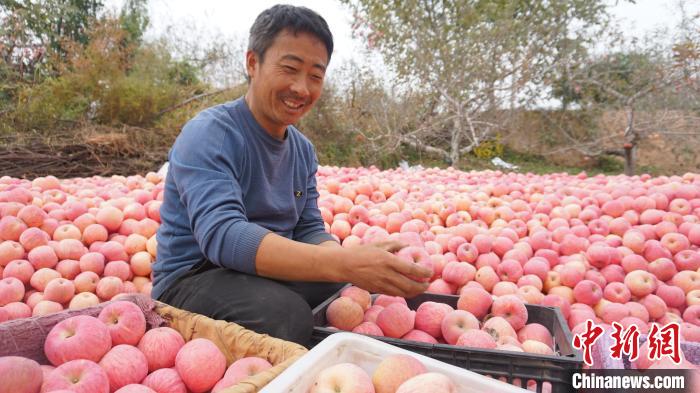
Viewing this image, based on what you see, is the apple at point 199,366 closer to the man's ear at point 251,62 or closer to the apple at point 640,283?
the man's ear at point 251,62

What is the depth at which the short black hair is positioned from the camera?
1662mm

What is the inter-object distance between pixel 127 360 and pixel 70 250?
161cm

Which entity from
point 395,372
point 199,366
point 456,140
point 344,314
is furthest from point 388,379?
point 456,140

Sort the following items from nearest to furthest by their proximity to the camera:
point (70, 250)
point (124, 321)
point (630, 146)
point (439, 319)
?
point (124, 321) → point (439, 319) → point (70, 250) → point (630, 146)

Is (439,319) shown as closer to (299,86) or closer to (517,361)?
(517,361)

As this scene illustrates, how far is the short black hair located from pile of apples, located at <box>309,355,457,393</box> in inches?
49.0

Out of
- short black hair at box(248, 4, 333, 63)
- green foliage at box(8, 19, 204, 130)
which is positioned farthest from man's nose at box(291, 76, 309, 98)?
green foliage at box(8, 19, 204, 130)

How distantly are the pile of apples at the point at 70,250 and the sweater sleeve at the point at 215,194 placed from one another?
1171mm

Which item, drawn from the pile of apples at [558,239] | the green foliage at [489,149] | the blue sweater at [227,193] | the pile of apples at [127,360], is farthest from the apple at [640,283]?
the green foliage at [489,149]

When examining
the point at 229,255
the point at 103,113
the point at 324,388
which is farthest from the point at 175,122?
the point at 324,388

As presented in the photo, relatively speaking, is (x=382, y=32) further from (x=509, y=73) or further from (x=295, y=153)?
(x=295, y=153)

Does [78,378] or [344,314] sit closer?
[78,378]

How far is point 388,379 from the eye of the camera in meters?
1.01

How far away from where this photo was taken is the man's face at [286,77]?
1.68 meters
